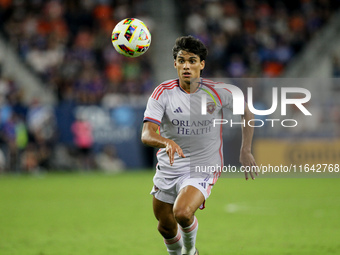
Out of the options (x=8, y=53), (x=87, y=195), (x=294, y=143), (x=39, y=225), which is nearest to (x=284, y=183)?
(x=294, y=143)

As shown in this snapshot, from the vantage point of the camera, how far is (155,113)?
588 cm

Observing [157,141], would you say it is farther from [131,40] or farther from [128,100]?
[128,100]

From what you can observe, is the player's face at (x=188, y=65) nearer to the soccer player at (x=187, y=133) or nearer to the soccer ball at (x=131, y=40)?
the soccer player at (x=187, y=133)

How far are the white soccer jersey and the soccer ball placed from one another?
0.55 m

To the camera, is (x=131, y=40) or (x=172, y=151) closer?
(x=172, y=151)

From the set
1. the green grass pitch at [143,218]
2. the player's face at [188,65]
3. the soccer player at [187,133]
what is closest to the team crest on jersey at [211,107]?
the soccer player at [187,133]

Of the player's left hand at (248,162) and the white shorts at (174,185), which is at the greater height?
the player's left hand at (248,162)

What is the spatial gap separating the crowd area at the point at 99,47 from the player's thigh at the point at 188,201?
13.7m

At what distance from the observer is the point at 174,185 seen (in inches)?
240

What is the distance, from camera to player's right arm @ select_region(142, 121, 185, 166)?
5.16m

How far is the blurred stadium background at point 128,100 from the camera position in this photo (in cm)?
1224

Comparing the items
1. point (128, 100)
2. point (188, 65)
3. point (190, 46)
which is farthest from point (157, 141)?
point (128, 100)

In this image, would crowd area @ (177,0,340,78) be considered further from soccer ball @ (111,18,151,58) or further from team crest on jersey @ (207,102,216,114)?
team crest on jersey @ (207,102,216,114)

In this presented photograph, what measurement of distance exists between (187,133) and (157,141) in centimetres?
76
